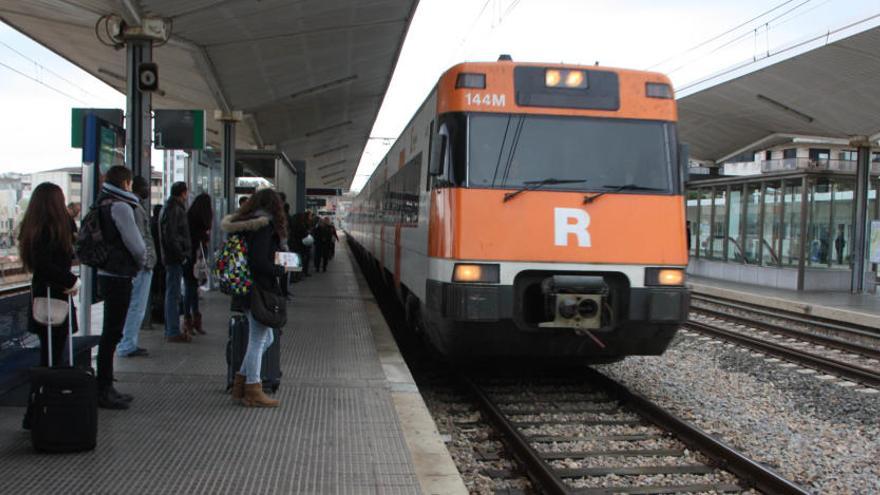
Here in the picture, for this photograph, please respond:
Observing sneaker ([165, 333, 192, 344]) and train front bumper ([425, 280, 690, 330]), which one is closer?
train front bumper ([425, 280, 690, 330])

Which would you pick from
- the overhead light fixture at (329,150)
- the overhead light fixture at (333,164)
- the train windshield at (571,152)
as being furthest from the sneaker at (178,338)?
the overhead light fixture at (333,164)

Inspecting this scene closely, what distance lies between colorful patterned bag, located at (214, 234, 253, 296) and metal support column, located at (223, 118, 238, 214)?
37.5 feet

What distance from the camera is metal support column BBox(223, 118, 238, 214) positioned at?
1650 centimetres

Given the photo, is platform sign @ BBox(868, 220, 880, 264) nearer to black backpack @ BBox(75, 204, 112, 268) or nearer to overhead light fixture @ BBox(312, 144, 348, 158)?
black backpack @ BBox(75, 204, 112, 268)

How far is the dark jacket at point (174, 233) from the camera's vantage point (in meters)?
7.44

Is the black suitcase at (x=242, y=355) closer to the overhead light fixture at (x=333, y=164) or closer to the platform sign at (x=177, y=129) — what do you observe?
the platform sign at (x=177, y=129)

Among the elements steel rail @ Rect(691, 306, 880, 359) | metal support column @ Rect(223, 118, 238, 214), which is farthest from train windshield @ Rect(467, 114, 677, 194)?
metal support column @ Rect(223, 118, 238, 214)

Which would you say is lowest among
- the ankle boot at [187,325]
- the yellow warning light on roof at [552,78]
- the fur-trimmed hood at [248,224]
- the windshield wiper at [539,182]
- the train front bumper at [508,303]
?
the ankle boot at [187,325]

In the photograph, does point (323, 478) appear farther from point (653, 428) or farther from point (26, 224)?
point (653, 428)

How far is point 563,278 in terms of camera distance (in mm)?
6348

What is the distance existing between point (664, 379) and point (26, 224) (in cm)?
641

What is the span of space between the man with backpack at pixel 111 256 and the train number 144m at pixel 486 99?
289 centimetres

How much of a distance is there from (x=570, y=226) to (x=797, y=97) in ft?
40.3

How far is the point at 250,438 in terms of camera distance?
4.62 meters
